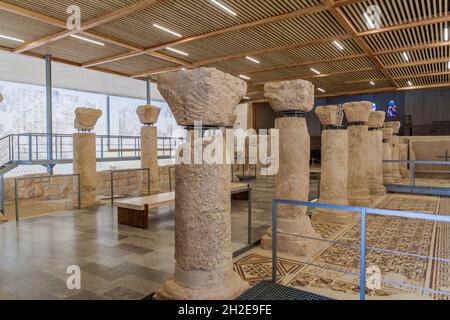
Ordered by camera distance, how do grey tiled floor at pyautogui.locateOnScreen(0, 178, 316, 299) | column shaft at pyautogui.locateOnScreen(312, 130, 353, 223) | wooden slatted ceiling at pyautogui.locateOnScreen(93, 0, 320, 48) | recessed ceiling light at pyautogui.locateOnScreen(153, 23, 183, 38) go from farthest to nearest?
recessed ceiling light at pyautogui.locateOnScreen(153, 23, 183, 38) < wooden slatted ceiling at pyautogui.locateOnScreen(93, 0, 320, 48) < column shaft at pyautogui.locateOnScreen(312, 130, 353, 223) < grey tiled floor at pyautogui.locateOnScreen(0, 178, 316, 299)

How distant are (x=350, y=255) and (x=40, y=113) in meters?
9.61

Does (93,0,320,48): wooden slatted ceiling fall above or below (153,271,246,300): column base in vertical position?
above

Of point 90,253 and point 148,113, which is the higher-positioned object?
point 148,113

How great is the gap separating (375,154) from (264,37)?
4111 millimetres

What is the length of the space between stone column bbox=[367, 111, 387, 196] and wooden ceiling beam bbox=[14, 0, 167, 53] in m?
5.55

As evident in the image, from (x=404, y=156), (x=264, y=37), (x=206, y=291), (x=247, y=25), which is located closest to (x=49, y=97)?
(x=247, y=25)

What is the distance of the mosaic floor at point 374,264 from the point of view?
121 inches

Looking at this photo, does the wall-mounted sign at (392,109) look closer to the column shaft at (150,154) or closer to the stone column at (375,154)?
the stone column at (375,154)

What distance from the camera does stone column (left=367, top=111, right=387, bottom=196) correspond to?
773 centimetres

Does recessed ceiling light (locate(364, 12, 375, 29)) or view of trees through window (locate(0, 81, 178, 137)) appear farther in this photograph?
view of trees through window (locate(0, 81, 178, 137))

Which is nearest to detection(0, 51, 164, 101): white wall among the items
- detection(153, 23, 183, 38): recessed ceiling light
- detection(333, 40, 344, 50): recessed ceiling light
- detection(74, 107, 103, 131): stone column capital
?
detection(74, 107, 103, 131): stone column capital

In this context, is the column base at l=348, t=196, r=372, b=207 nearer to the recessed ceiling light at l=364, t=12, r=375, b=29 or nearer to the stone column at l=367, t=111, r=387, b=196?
the stone column at l=367, t=111, r=387, b=196

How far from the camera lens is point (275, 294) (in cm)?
276

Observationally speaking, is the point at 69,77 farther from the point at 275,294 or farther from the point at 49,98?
the point at 275,294
